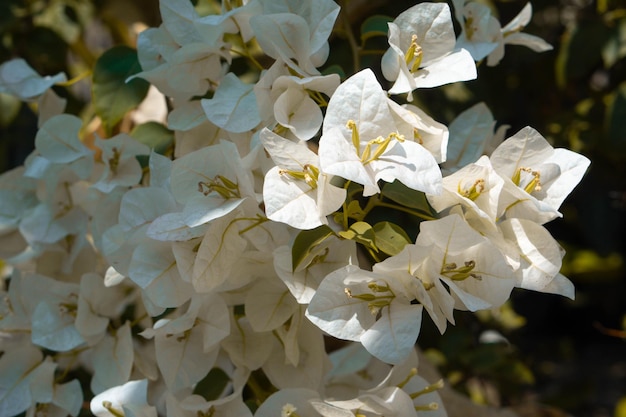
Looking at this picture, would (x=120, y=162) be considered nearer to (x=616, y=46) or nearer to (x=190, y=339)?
(x=190, y=339)

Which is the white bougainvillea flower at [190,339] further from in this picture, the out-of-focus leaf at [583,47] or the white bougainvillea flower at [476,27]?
the out-of-focus leaf at [583,47]

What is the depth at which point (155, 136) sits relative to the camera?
0.71 meters

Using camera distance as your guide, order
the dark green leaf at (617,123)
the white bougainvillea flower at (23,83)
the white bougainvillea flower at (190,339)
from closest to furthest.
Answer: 1. the white bougainvillea flower at (190,339)
2. the white bougainvillea flower at (23,83)
3. the dark green leaf at (617,123)

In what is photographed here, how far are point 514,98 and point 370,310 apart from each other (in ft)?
2.91

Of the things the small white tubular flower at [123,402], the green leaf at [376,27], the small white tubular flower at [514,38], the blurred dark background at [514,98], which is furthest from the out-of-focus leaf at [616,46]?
the small white tubular flower at [123,402]

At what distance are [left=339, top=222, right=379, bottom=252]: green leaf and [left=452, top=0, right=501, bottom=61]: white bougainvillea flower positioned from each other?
20 centimetres

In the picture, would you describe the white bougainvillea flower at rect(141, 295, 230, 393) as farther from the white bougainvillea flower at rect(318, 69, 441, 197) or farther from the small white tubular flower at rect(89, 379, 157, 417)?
the white bougainvillea flower at rect(318, 69, 441, 197)

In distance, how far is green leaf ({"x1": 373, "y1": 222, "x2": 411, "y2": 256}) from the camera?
480mm

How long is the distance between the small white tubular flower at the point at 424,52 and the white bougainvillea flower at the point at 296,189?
0.09 meters

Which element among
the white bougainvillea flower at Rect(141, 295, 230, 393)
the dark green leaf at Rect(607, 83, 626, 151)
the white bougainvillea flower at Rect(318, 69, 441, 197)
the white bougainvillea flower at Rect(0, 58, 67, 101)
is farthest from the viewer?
the dark green leaf at Rect(607, 83, 626, 151)

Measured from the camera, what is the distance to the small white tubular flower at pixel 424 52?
0.53m

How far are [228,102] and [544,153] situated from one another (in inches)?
9.0

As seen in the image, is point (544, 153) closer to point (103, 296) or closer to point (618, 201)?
point (103, 296)

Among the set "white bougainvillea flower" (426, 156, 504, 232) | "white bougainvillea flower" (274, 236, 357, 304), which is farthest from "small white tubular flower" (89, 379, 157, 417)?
"white bougainvillea flower" (426, 156, 504, 232)
